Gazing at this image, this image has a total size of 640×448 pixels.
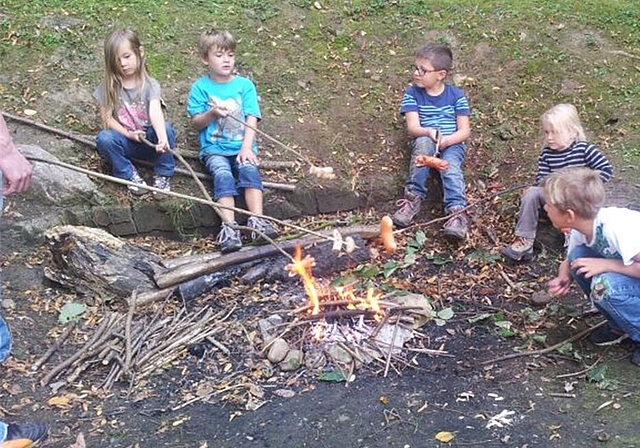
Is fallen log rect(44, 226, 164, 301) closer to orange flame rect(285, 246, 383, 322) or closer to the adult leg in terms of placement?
orange flame rect(285, 246, 383, 322)

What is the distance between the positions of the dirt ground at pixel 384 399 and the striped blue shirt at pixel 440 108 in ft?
6.18

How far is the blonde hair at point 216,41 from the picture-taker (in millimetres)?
5445

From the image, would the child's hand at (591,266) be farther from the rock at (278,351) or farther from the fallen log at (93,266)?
the fallen log at (93,266)

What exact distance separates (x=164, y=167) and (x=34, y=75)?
1746 millimetres

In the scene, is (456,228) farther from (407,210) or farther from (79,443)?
(79,443)

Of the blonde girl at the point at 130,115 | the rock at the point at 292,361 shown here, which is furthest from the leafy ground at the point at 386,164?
the blonde girl at the point at 130,115

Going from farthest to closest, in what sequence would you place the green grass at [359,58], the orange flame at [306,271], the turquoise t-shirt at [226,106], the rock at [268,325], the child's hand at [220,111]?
the green grass at [359,58] → the turquoise t-shirt at [226,106] → the child's hand at [220,111] → the orange flame at [306,271] → the rock at [268,325]

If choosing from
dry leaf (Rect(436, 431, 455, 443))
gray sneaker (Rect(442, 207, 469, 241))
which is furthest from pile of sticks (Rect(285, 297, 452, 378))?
gray sneaker (Rect(442, 207, 469, 241))

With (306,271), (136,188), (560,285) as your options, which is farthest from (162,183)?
(560,285)

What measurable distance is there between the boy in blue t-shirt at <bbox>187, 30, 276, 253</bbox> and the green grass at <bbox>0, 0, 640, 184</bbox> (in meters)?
0.59

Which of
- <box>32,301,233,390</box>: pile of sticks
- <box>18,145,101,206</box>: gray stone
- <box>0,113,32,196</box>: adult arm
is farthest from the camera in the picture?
<box>18,145,101,206</box>: gray stone

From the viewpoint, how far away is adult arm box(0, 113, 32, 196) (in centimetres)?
330

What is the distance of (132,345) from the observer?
13.8 feet

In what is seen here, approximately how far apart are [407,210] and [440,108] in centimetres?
98
